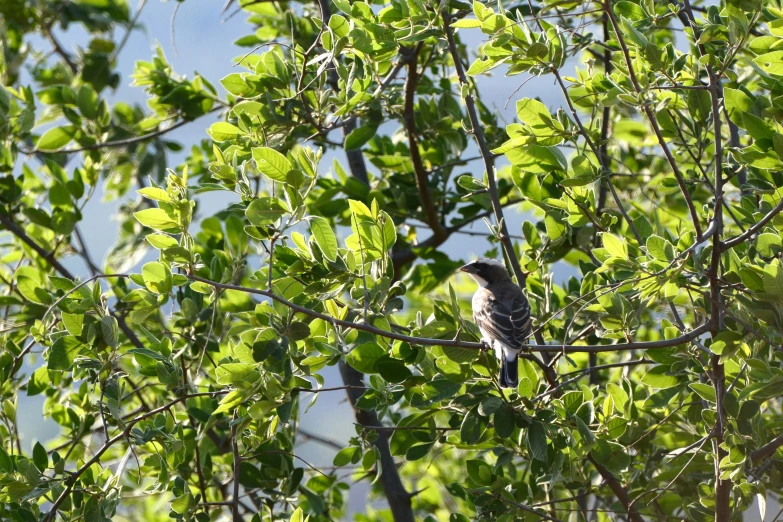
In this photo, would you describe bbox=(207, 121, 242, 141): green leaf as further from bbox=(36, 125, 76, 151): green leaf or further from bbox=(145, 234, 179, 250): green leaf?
bbox=(36, 125, 76, 151): green leaf

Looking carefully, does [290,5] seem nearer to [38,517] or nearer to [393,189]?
[393,189]

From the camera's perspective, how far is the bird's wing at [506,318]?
3.60 metres

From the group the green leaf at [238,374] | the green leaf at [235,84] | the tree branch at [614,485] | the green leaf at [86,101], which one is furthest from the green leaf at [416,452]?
the green leaf at [86,101]

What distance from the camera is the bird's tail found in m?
3.12

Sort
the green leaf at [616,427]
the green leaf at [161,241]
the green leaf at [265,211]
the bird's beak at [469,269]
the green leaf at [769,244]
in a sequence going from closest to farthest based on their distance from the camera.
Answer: the green leaf at [265,211]
the green leaf at [161,241]
the green leaf at [769,244]
the green leaf at [616,427]
the bird's beak at [469,269]

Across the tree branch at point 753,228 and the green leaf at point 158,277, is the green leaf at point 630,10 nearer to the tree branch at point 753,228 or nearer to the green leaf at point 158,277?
the tree branch at point 753,228

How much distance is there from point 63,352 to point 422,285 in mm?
1938

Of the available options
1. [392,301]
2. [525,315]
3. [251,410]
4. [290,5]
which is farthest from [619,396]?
[290,5]

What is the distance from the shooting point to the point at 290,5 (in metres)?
5.63

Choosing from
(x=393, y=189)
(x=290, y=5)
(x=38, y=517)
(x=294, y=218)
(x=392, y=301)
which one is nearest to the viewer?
(x=294, y=218)

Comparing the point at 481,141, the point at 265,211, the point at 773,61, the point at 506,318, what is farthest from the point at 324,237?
the point at 773,61

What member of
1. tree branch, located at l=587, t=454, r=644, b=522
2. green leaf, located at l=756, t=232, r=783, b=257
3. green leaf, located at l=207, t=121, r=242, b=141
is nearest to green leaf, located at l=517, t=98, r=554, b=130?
green leaf, located at l=756, t=232, r=783, b=257

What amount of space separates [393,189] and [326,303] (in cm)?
163

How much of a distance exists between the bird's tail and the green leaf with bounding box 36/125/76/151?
8.96 ft
